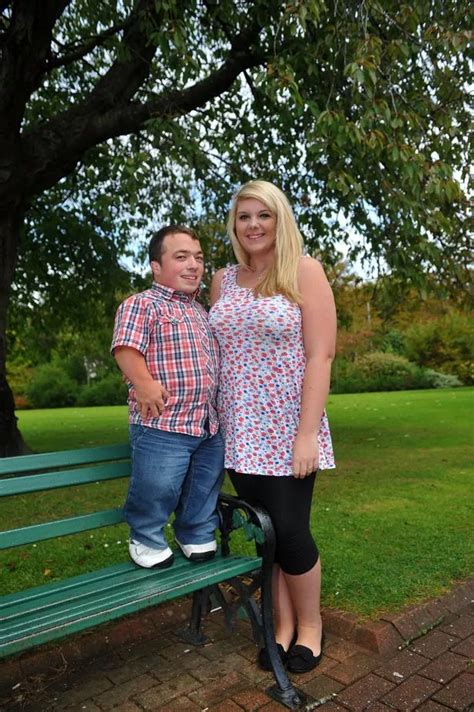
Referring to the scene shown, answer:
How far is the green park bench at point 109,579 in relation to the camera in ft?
7.83

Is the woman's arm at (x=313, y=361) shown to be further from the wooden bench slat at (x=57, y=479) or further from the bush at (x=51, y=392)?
the bush at (x=51, y=392)

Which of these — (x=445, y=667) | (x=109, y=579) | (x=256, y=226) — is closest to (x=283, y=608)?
(x=445, y=667)

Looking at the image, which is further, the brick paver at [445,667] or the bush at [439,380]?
the bush at [439,380]

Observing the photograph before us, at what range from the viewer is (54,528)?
2775 mm

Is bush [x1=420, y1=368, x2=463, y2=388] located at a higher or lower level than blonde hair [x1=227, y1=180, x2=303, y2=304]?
lower

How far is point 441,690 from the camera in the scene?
9.04 feet

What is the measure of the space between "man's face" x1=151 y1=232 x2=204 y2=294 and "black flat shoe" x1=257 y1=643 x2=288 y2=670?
1737 millimetres

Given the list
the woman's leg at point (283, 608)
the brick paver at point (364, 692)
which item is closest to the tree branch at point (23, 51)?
the woman's leg at point (283, 608)

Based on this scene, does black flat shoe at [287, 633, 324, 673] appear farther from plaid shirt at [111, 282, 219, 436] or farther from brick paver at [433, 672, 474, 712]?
plaid shirt at [111, 282, 219, 436]

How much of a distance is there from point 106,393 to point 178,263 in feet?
106

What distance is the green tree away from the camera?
17.0 ft

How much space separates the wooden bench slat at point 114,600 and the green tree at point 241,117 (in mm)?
3457

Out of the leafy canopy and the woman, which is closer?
the woman

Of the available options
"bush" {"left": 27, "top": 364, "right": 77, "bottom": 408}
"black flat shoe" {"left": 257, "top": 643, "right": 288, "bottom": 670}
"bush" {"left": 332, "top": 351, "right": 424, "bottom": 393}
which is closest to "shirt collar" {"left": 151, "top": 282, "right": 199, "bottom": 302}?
"black flat shoe" {"left": 257, "top": 643, "right": 288, "bottom": 670}
